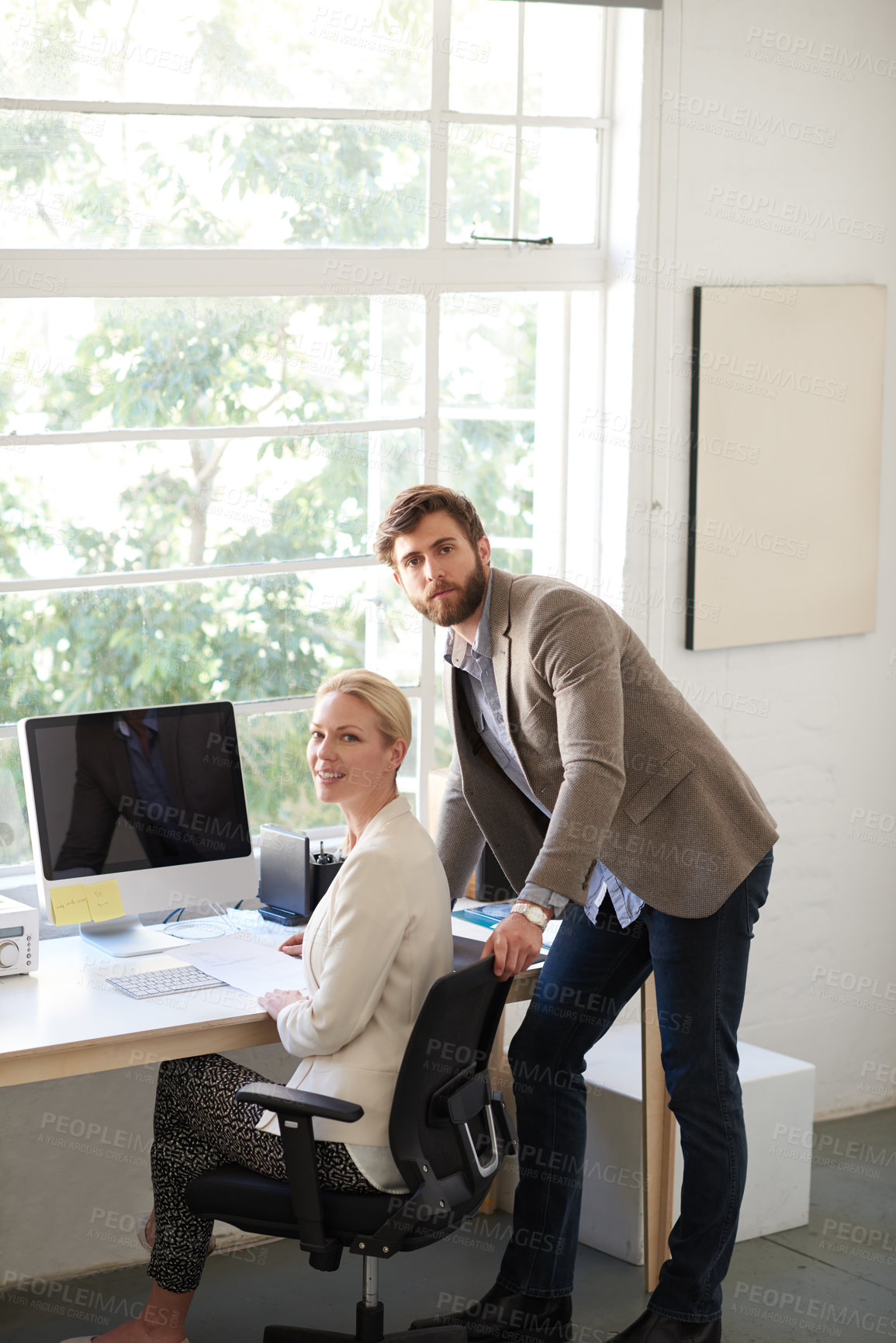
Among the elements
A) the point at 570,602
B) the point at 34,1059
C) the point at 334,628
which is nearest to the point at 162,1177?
the point at 34,1059

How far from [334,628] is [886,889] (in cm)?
182

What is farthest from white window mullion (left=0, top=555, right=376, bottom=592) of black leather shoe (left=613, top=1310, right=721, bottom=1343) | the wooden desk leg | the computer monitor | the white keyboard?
black leather shoe (left=613, top=1310, right=721, bottom=1343)

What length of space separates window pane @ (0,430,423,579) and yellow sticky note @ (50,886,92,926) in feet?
2.45

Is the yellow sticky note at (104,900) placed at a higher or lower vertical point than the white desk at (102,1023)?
higher

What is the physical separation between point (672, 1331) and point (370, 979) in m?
1.00

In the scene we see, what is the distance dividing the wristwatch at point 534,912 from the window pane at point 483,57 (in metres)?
2.06

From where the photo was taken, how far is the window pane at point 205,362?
3.29m

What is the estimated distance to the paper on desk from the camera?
2.85 meters

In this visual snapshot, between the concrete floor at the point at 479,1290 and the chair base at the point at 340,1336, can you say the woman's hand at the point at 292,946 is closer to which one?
the chair base at the point at 340,1336

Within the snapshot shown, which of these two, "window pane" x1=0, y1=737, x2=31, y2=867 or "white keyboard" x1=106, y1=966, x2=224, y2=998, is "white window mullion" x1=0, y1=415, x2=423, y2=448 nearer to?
"window pane" x1=0, y1=737, x2=31, y2=867

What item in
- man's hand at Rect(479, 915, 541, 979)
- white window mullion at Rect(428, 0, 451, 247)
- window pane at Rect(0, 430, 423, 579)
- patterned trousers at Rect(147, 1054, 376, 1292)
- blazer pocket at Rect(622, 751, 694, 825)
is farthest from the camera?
white window mullion at Rect(428, 0, 451, 247)

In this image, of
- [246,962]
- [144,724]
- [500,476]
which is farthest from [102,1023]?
[500,476]

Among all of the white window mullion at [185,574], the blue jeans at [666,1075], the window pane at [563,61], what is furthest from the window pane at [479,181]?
the blue jeans at [666,1075]

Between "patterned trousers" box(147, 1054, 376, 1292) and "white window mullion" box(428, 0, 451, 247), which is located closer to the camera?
"patterned trousers" box(147, 1054, 376, 1292)
